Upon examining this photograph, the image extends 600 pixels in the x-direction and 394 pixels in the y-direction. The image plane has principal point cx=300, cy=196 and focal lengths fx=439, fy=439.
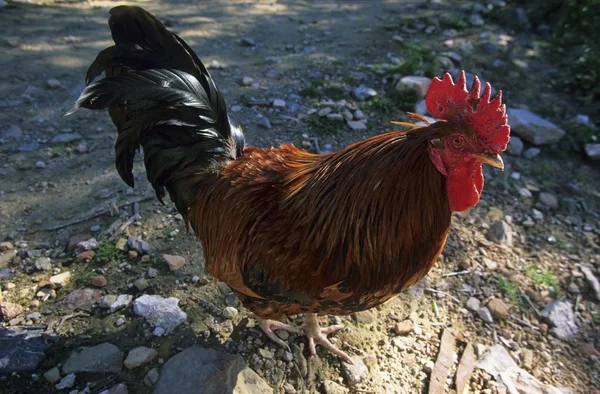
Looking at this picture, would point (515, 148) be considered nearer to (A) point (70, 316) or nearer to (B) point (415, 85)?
(B) point (415, 85)

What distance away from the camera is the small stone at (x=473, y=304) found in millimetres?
3273

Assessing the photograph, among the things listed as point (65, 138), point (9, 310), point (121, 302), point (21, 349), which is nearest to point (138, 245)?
point (121, 302)

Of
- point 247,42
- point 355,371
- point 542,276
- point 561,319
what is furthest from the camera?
point 247,42

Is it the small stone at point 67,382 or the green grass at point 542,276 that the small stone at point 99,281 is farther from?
the green grass at point 542,276

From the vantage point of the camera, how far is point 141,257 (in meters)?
3.25

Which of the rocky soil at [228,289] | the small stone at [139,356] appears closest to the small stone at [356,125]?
the rocky soil at [228,289]

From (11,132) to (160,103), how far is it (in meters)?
2.64

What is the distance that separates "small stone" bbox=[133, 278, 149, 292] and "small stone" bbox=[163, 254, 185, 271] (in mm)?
203

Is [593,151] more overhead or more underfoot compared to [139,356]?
more overhead

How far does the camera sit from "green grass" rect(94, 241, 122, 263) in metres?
3.18

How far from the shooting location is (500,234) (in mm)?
3770

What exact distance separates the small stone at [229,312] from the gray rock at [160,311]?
264mm

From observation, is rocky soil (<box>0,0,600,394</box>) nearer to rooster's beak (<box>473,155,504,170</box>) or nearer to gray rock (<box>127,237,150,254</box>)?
gray rock (<box>127,237,150,254</box>)

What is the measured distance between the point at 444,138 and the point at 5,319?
2820 millimetres
